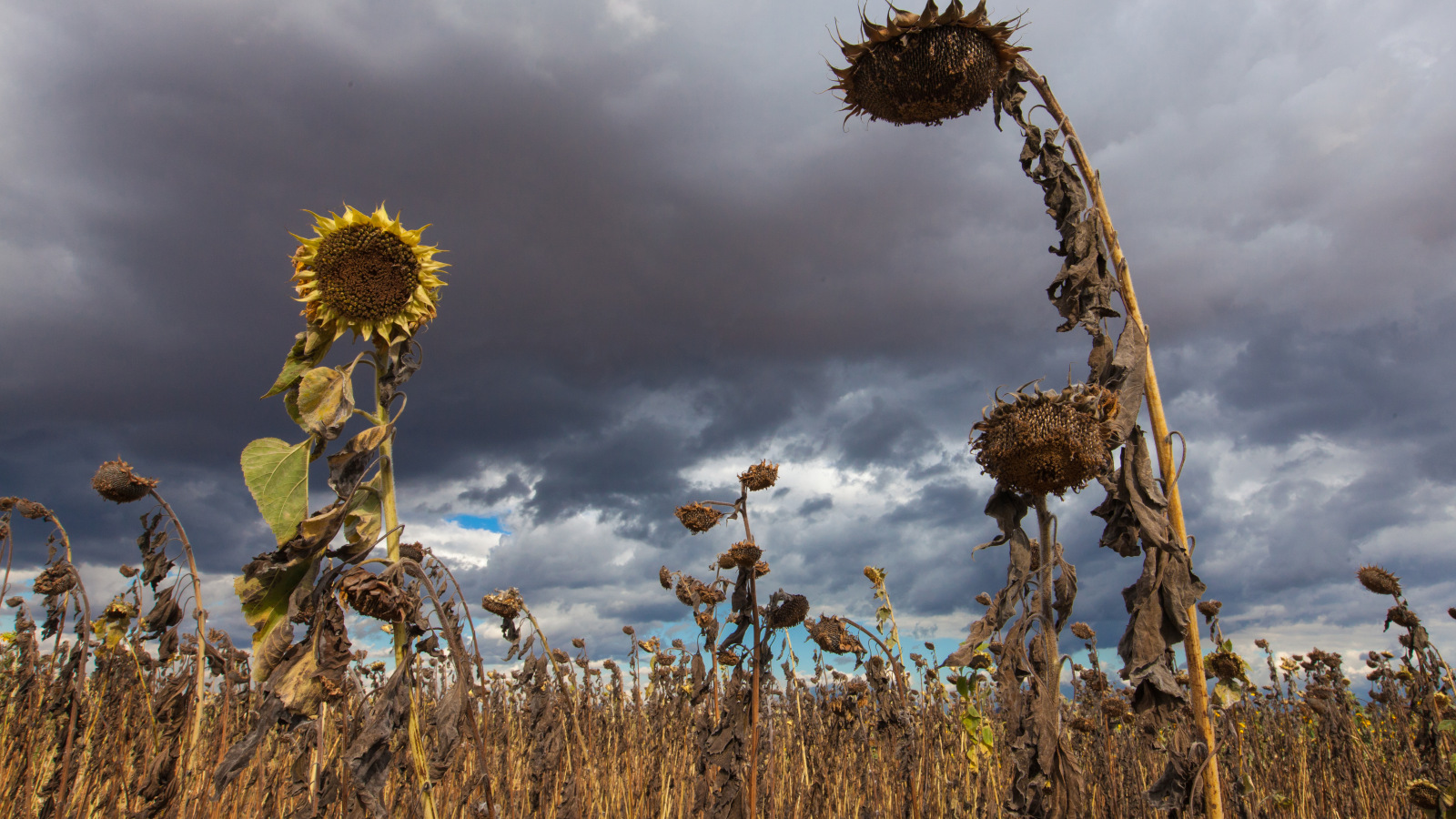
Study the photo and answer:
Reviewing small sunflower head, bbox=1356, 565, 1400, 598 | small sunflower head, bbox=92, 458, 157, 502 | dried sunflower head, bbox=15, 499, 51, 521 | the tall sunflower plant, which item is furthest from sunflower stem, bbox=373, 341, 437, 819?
small sunflower head, bbox=1356, 565, 1400, 598

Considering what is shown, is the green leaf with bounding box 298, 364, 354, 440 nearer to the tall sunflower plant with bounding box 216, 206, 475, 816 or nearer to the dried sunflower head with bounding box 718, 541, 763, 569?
the tall sunflower plant with bounding box 216, 206, 475, 816

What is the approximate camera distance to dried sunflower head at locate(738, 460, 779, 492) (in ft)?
13.2

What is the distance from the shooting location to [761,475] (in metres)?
4.03

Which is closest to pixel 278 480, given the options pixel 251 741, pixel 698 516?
pixel 251 741

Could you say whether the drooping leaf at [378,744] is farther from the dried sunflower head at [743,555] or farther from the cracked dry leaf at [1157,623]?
the cracked dry leaf at [1157,623]

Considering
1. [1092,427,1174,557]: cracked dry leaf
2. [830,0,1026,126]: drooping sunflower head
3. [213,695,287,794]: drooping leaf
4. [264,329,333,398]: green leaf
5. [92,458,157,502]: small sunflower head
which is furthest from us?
[92,458,157,502]: small sunflower head

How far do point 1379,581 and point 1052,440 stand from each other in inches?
229

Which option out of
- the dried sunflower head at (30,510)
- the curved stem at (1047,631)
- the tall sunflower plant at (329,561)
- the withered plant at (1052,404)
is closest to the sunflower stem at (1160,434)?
the withered plant at (1052,404)

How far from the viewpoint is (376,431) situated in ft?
6.53

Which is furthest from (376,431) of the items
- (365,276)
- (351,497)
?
(365,276)

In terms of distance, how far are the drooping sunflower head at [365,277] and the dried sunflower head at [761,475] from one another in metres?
2.01

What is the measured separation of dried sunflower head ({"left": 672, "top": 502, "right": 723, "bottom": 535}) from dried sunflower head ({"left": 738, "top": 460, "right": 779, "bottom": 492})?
0.24 metres

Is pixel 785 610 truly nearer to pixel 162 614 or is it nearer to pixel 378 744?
pixel 378 744

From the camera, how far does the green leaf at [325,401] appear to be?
1.97 meters
